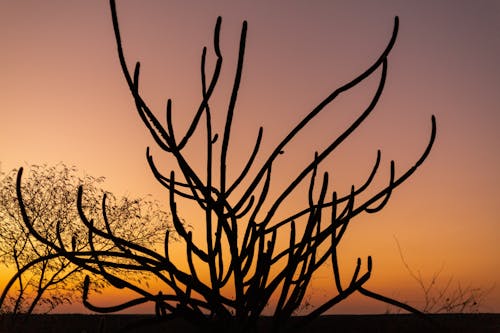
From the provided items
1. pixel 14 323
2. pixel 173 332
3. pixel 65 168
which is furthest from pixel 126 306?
pixel 65 168

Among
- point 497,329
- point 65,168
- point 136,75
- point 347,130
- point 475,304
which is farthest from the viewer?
point 65,168

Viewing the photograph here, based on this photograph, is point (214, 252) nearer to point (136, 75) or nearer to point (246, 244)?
point (246, 244)

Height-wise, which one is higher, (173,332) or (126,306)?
(173,332)

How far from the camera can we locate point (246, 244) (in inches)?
84.3

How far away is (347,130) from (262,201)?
0.39 meters

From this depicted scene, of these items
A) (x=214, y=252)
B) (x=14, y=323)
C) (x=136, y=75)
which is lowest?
(x=214, y=252)

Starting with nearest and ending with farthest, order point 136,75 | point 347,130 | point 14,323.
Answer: point 347,130
point 136,75
point 14,323

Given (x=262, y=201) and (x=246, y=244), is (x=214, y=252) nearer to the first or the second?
(x=246, y=244)

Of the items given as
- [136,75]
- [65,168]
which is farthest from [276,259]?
[65,168]

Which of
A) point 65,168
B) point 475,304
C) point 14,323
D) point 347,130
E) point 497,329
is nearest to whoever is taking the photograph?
point 347,130

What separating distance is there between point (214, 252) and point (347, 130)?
0.53 meters

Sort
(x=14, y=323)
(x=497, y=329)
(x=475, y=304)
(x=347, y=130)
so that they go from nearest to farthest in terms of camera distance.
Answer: (x=347, y=130), (x=475, y=304), (x=497, y=329), (x=14, y=323)

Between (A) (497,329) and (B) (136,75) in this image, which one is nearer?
(B) (136,75)

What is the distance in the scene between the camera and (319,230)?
228cm
